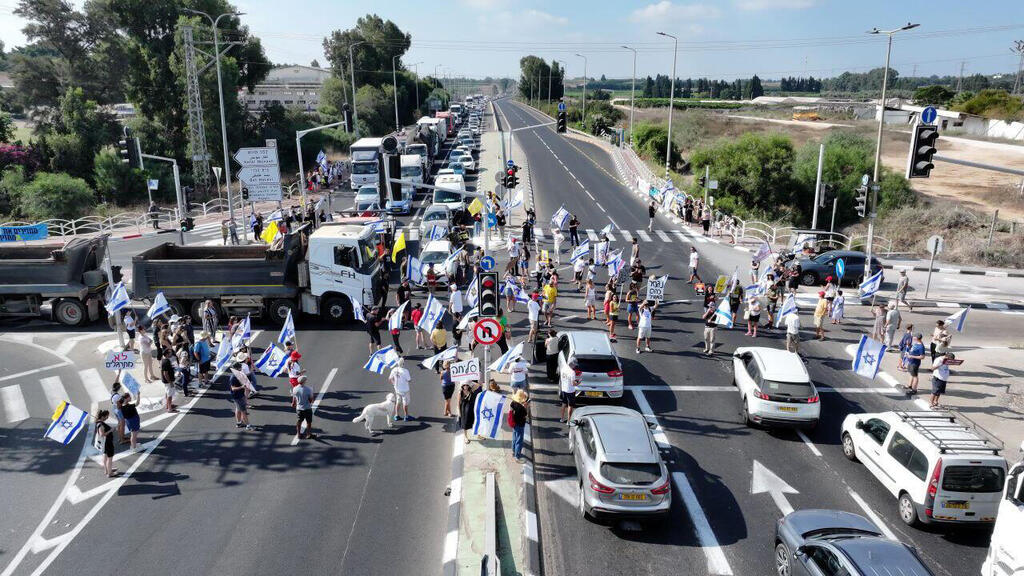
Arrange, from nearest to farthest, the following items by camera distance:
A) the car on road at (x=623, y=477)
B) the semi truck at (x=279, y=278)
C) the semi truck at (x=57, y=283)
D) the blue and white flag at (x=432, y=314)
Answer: the car on road at (x=623, y=477) → the blue and white flag at (x=432, y=314) → the semi truck at (x=279, y=278) → the semi truck at (x=57, y=283)

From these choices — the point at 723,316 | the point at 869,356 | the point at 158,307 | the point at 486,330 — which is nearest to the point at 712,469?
the point at 486,330

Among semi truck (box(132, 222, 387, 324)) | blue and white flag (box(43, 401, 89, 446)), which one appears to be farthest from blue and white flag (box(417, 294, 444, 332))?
blue and white flag (box(43, 401, 89, 446))

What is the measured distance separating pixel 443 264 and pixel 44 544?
17.8 metres

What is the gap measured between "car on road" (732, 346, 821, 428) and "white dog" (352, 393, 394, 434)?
27.9 feet

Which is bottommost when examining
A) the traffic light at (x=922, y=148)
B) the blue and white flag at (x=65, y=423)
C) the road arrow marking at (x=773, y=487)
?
the road arrow marking at (x=773, y=487)

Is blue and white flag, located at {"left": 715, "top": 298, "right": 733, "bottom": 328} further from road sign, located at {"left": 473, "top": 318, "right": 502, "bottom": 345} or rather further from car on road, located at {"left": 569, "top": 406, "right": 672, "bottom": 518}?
road sign, located at {"left": 473, "top": 318, "right": 502, "bottom": 345}

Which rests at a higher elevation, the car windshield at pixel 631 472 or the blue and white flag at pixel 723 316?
the blue and white flag at pixel 723 316

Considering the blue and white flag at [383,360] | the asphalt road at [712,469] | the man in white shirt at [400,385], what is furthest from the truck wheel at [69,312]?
the asphalt road at [712,469]

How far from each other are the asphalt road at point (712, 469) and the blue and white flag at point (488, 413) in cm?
127

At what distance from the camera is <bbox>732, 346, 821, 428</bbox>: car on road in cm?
1550

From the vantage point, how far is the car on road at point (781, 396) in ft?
50.9

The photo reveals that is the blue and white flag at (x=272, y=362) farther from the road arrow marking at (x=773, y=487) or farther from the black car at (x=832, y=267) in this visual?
the black car at (x=832, y=267)

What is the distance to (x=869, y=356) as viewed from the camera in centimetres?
1703

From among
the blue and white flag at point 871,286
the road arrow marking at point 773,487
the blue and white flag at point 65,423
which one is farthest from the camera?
the blue and white flag at point 871,286
